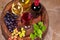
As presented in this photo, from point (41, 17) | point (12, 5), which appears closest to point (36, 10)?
point (41, 17)

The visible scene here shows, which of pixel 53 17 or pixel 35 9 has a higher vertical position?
pixel 35 9

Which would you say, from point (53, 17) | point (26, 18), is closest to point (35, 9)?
point (26, 18)

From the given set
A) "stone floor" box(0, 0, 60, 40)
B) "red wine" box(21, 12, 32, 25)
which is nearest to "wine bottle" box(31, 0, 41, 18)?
"red wine" box(21, 12, 32, 25)

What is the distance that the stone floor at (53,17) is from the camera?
64.6 inches

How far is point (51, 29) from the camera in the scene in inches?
65.4

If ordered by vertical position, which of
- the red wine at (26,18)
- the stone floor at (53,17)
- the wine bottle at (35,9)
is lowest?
the stone floor at (53,17)

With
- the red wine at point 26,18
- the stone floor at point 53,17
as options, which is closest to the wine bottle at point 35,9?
the red wine at point 26,18

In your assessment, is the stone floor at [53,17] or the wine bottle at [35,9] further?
the stone floor at [53,17]

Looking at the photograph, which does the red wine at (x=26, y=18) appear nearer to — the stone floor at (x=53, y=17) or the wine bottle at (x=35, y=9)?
the wine bottle at (x=35, y=9)

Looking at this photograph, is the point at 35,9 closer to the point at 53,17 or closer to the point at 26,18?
the point at 26,18

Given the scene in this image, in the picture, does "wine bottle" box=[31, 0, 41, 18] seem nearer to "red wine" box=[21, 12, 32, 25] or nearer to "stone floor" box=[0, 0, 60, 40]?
"red wine" box=[21, 12, 32, 25]

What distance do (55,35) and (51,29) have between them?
0.06 m

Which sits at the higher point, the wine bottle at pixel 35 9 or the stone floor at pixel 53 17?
the wine bottle at pixel 35 9

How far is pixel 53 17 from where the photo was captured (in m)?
1.71
